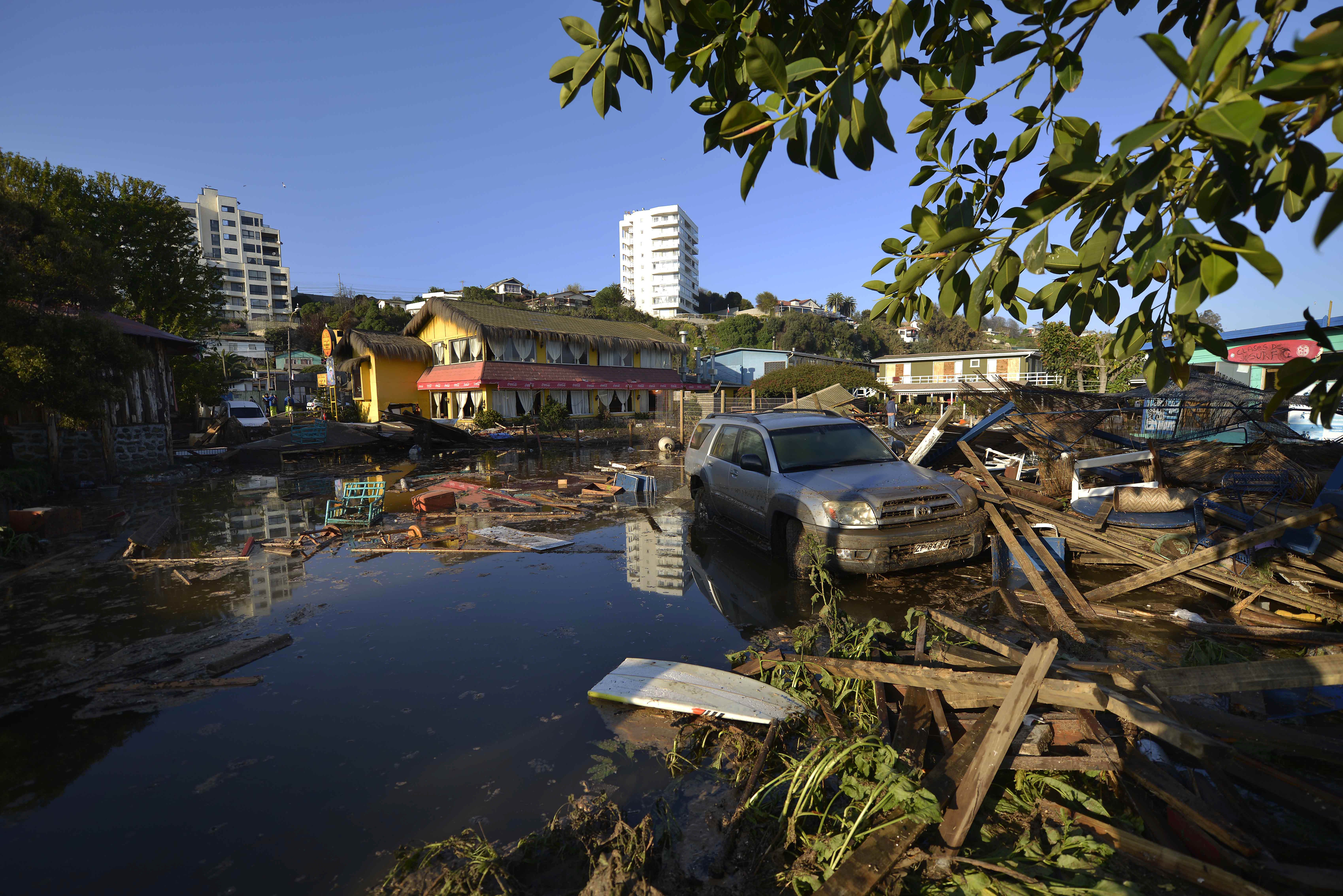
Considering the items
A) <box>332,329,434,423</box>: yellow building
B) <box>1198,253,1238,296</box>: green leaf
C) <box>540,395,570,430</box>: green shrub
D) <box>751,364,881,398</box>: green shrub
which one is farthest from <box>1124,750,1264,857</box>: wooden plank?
<box>751,364,881,398</box>: green shrub

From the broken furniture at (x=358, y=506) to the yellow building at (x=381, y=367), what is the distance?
892 inches

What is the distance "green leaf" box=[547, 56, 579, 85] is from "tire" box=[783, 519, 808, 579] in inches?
202

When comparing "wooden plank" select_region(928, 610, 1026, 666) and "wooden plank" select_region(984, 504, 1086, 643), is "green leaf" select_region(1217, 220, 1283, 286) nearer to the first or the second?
"wooden plank" select_region(928, 610, 1026, 666)

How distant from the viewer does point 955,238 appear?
1858 mm

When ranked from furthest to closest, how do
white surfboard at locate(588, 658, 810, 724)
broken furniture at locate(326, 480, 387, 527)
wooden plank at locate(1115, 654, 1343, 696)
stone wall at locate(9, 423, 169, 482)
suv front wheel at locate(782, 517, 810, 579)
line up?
stone wall at locate(9, 423, 169, 482) < broken furniture at locate(326, 480, 387, 527) < suv front wheel at locate(782, 517, 810, 579) < white surfboard at locate(588, 658, 810, 724) < wooden plank at locate(1115, 654, 1343, 696)

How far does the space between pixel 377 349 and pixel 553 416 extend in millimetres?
11625

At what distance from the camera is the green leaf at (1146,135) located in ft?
4.04

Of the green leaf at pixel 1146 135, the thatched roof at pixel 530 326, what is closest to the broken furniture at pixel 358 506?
the green leaf at pixel 1146 135

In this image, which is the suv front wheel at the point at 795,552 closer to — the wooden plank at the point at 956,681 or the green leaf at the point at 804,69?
the wooden plank at the point at 956,681

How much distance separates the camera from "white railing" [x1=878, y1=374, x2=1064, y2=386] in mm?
36281

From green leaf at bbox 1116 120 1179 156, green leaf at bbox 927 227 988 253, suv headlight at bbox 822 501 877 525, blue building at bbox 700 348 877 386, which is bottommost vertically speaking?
suv headlight at bbox 822 501 877 525

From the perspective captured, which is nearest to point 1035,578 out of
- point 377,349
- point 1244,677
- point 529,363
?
point 1244,677

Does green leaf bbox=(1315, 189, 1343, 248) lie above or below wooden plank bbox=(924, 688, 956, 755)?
above

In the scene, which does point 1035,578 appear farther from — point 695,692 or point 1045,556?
point 695,692
